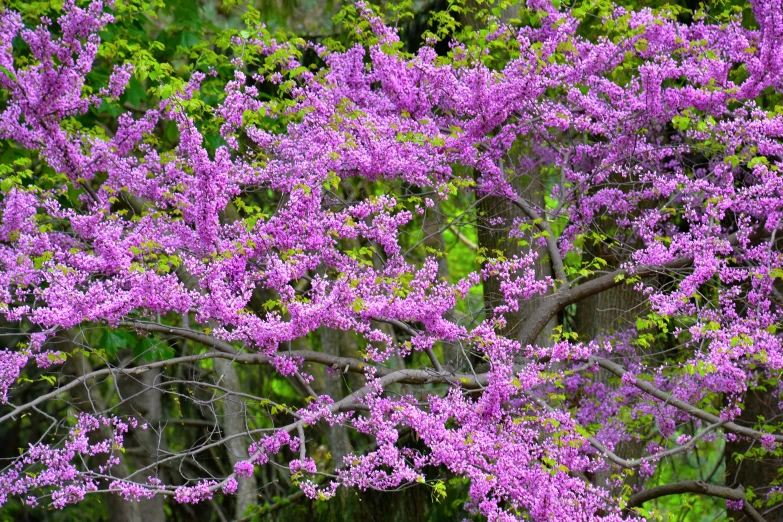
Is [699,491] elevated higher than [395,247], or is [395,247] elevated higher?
[395,247]

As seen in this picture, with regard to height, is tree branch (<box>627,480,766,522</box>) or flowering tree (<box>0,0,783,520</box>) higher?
flowering tree (<box>0,0,783,520</box>)

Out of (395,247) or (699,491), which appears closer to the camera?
(395,247)

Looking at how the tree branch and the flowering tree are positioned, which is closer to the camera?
the flowering tree

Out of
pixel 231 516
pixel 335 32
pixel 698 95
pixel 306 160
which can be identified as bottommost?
pixel 231 516

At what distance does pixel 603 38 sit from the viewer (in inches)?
283

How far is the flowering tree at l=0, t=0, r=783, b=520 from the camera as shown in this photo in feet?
18.2

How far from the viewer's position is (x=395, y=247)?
6.38 metres

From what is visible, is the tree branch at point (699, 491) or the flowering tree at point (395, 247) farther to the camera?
the tree branch at point (699, 491)

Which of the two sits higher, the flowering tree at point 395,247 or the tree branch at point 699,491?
the flowering tree at point 395,247

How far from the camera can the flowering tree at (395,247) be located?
5.56 metres

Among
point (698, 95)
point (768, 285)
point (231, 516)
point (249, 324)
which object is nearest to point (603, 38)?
point (698, 95)

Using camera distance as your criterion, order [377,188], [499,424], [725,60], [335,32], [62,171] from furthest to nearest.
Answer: [377,188]
[335,32]
[725,60]
[62,171]
[499,424]

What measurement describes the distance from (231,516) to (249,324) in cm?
942

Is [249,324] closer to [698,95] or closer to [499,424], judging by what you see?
[499,424]
